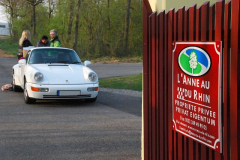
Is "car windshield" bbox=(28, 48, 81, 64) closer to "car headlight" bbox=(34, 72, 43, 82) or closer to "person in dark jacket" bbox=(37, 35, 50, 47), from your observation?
"car headlight" bbox=(34, 72, 43, 82)

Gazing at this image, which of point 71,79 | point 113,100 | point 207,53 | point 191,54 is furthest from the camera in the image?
point 113,100

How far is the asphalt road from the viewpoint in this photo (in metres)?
5.86

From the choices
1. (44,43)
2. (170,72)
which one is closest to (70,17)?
(44,43)

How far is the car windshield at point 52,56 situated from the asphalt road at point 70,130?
1.14 m

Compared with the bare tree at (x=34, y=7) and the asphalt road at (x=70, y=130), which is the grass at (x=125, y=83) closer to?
the asphalt road at (x=70, y=130)

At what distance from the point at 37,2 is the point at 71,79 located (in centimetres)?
3568

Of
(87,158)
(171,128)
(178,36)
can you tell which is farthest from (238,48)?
(87,158)

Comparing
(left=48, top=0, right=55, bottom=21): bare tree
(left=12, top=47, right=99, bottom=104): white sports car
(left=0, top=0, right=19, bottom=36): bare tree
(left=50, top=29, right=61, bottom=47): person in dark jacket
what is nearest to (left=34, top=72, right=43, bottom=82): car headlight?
(left=12, top=47, right=99, bottom=104): white sports car

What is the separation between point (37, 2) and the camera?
43.9 metres

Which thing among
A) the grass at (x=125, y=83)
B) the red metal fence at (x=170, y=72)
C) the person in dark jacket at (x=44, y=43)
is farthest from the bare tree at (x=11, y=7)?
the red metal fence at (x=170, y=72)

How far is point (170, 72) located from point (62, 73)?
6417mm

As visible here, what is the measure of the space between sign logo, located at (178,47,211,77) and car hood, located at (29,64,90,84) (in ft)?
20.9

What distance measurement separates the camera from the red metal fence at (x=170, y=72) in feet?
9.93

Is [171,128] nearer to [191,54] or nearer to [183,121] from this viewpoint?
[183,121]
